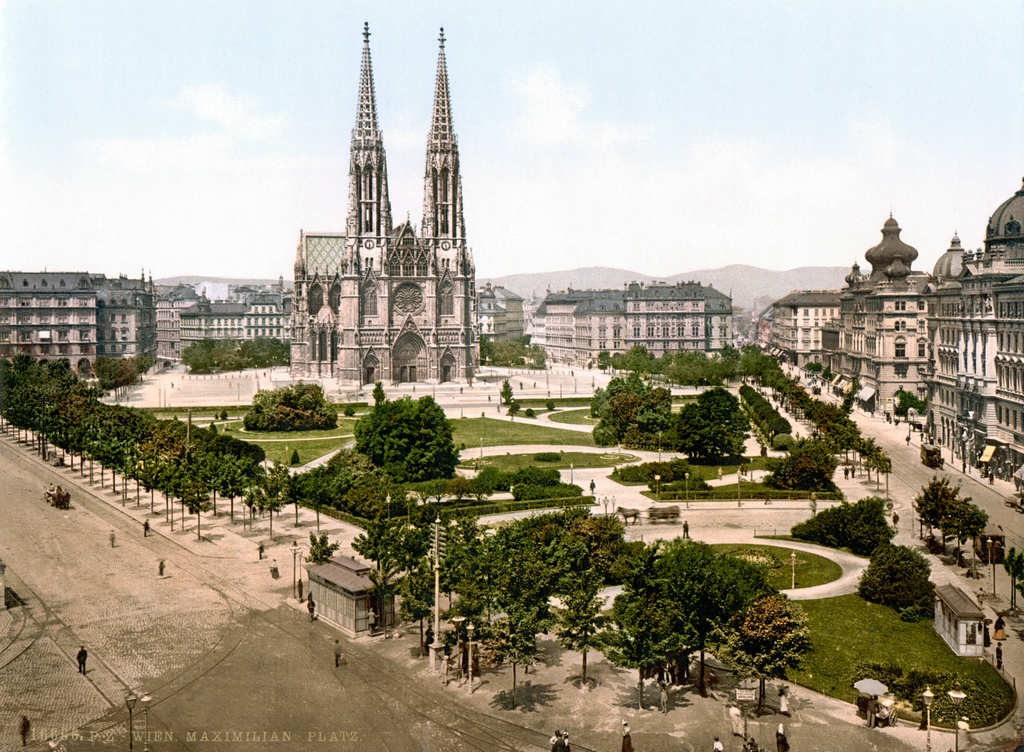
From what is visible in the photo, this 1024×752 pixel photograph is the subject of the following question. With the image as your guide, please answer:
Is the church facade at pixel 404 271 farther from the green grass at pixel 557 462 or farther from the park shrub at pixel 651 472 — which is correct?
the park shrub at pixel 651 472

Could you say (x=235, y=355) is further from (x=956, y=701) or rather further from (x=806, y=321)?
(x=956, y=701)

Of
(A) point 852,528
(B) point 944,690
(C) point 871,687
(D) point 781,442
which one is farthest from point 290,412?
(B) point 944,690

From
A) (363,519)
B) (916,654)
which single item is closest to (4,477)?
(363,519)

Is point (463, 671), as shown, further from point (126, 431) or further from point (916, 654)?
point (126, 431)

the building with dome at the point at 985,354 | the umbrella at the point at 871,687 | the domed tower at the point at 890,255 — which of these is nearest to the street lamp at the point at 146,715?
the umbrella at the point at 871,687

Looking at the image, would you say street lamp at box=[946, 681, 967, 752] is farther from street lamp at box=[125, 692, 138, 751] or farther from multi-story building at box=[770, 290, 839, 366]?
multi-story building at box=[770, 290, 839, 366]
